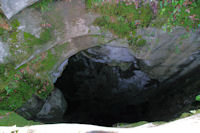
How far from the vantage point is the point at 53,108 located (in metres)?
7.34

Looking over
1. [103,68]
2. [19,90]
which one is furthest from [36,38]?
[103,68]

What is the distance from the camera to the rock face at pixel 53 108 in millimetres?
6780

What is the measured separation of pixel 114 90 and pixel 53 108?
4.37 metres

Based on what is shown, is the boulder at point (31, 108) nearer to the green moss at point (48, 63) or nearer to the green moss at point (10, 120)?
the green moss at point (10, 120)

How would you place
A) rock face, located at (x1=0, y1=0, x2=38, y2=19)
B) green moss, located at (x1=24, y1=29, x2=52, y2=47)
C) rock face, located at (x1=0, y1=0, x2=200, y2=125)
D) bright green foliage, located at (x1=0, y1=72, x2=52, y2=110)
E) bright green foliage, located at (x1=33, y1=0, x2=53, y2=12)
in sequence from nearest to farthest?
rock face, located at (x1=0, y1=0, x2=38, y2=19), bright green foliage, located at (x1=33, y1=0, x2=53, y2=12), green moss, located at (x1=24, y1=29, x2=52, y2=47), rock face, located at (x1=0, y1=0, x2=200, y2=125), bright green foliage, located at (x1=0, y1=72, x2=52, y2=110)

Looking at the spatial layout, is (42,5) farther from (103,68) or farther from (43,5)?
(103,68)

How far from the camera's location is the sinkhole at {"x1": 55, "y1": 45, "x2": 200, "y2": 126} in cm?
748

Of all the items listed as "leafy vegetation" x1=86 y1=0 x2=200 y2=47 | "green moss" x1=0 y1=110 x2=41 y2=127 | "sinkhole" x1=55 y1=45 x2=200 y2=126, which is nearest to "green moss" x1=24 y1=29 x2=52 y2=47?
"leafy vegetation" x1=86 y1=0 x2=200 y2=47

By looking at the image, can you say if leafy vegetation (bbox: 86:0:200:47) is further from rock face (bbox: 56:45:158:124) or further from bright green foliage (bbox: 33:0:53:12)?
rock face (bbox: 56:45:158:124)

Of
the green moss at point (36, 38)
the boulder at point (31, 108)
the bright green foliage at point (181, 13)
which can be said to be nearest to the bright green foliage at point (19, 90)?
the boulder at point (31, 108)

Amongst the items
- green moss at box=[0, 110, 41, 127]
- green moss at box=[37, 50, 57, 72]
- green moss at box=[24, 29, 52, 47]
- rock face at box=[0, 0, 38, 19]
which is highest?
rock face at box=[0, 0, 38, 19]

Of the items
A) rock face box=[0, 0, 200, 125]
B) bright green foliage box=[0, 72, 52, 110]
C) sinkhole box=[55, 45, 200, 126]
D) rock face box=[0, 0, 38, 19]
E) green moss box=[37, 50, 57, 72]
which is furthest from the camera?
sinkhole box=[55, 45, 200, 126]

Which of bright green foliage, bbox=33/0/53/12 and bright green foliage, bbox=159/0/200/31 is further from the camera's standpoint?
bright green foliage, bbox=159/0/200/31

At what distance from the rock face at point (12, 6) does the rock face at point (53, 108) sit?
4206mm
